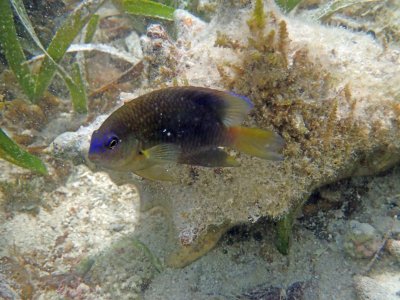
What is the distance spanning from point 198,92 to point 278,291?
1949 millimetres

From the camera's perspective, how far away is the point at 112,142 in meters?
2.12

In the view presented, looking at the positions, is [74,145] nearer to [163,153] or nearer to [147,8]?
[163,153]

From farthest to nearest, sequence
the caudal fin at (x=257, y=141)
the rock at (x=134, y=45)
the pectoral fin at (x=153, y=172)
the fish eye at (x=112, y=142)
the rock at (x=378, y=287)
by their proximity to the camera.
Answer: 1. the rock at (x=134, y=45)
2. the rock at (x=378, y=287)
3. the pectoral fin at (x=153, y=172)
4. the fish eye at (x=112, y=142)
5. the caudal fin at (x=257, y=141)

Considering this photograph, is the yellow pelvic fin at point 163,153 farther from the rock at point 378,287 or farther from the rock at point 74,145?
the rock at point 378,287

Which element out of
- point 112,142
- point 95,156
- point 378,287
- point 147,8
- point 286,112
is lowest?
point 378,287

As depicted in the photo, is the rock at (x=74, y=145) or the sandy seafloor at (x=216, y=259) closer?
the sandy seafloor at (x=216, y=259)

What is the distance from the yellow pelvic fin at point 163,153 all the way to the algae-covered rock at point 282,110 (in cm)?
68

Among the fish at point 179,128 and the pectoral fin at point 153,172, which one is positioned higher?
the fish at point 179,128

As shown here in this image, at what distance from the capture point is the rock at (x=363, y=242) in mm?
3092

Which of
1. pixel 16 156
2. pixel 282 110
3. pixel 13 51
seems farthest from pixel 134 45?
pixel 282 110

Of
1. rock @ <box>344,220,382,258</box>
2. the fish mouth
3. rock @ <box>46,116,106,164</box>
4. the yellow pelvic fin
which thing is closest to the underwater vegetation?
rock @ <box>46,116,106,164</box>

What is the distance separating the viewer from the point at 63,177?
13.8ft

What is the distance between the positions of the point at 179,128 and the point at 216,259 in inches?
67.5

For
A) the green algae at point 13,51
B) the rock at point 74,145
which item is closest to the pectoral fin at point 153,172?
the rock at point 74,145
